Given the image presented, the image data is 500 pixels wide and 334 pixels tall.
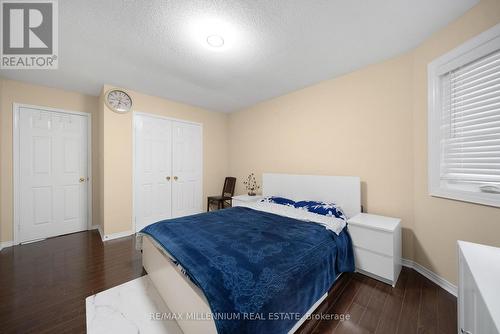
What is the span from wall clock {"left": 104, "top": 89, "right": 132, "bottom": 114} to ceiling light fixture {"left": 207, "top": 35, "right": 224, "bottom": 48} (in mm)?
2127

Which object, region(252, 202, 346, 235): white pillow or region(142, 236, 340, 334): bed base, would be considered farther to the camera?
region(252, 202, 346, 235): white pillow

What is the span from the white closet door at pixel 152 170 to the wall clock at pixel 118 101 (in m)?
0.24

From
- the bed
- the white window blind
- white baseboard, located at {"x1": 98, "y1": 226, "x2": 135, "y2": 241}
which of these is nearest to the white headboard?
the bed

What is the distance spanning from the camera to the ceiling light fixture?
1.89 m

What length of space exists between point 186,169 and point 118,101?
1748 millimetres

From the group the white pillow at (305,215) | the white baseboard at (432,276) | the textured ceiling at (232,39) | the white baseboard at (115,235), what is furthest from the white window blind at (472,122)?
the white baseboard at (115,235)

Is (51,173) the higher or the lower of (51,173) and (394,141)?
the lower

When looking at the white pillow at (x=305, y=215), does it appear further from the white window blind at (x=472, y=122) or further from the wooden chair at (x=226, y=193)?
the wooden chair at (x=226, y=193)

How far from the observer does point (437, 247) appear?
75.2 inches

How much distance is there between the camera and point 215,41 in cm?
195

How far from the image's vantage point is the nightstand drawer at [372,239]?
1.88 metres

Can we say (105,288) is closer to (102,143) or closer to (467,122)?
(102,143)

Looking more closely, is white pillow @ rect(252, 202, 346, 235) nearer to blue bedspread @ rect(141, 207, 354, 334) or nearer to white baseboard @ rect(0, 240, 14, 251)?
blue bedspread @ rect(141, 207, 354, 334)

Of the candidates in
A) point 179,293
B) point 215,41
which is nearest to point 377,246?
point 179,293
